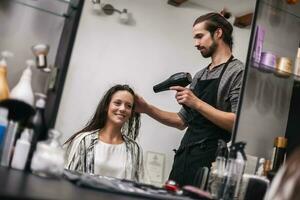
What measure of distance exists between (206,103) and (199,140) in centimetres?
17

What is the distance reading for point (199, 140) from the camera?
1699 mm

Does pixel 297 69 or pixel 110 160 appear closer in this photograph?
pixel 110 160

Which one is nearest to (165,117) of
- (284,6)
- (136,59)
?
(136,59)

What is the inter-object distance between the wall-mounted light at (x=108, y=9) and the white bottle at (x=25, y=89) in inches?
14.6

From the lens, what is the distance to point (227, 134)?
1715 mm

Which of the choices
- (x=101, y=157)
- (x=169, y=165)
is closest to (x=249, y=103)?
(x=169, y=165)

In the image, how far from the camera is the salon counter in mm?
902

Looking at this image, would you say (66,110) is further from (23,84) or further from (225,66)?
(225,66)

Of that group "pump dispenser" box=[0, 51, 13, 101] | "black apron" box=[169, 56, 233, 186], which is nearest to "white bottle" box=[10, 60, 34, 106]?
"pump dispenser" box=[0, 51, 13, 101]

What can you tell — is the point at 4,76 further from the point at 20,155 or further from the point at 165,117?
the point at 165,117

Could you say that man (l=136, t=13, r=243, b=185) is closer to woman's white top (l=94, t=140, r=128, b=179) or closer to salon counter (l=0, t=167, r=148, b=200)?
woman's white top (l=94, t=140, r=128, b=179)

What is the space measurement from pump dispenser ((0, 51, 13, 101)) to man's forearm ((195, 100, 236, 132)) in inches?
31.9

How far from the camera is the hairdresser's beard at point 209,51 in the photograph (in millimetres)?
1728

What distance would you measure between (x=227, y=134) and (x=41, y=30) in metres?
0.91
